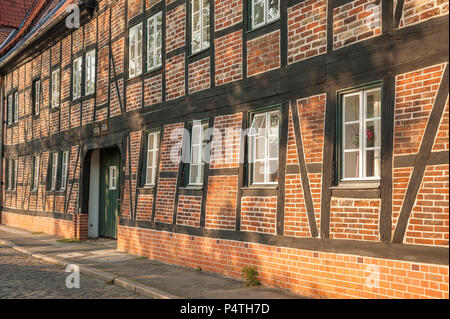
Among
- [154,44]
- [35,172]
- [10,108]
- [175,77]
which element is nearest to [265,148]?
[175,77]

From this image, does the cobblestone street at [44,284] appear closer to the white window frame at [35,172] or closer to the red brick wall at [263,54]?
the red brick wall at [263,54]

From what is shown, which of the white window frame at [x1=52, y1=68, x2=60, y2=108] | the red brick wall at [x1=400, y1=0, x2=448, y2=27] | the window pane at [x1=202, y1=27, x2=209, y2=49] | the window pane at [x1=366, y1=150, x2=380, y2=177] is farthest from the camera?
the white window frame at [x1=52, y1=68, x2=60, y2=108]

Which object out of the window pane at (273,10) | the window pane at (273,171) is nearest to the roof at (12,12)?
the window pane at (273,10)

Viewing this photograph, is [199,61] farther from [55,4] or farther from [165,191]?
[55,4]

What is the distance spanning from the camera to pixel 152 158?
1170cm

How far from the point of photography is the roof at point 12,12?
26031mm

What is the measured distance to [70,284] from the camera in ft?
28.4

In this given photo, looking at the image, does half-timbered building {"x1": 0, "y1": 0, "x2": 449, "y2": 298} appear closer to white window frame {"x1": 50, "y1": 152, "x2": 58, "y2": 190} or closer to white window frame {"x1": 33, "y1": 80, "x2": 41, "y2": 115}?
white window frame {"x1": 50, "y1": 152, "x2": 58, "y2": 190}

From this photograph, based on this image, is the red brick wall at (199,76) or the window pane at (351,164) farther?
the red brick wall at (199,76)

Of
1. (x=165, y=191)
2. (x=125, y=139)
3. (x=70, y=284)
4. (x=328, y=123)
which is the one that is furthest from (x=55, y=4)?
(x=328, y=123)

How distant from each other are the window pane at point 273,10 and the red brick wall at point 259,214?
2807 millimetres

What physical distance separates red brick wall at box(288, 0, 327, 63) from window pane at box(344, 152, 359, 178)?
1.51m

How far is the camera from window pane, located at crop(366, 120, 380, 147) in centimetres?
671

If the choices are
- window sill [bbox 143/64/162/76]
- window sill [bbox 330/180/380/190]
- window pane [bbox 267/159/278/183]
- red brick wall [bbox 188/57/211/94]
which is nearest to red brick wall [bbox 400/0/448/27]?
window sill [bbox 330/180/380/190]
